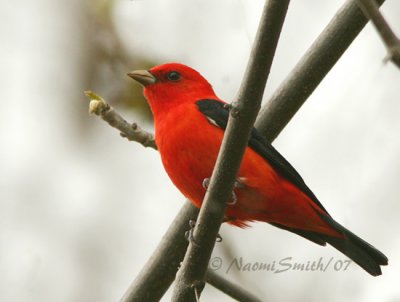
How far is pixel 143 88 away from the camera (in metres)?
5.67

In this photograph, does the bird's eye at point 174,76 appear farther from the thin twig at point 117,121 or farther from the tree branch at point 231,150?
the tree branch at point 231,150

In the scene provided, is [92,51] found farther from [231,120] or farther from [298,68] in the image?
[231,120]

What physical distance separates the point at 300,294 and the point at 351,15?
2705mm

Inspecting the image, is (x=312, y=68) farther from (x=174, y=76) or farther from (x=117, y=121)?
(x=174, y=76)

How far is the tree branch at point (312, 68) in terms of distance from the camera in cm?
421

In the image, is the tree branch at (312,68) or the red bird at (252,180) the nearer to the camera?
the tree branch at (312,68)

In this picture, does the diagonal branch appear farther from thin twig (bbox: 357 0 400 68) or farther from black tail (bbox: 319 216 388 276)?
thin twig (bbox: 357 0 400 68)

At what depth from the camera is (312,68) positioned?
14.0 ft

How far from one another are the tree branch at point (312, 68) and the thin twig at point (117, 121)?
2.64 ft

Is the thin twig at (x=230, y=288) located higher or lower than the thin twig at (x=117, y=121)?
lower

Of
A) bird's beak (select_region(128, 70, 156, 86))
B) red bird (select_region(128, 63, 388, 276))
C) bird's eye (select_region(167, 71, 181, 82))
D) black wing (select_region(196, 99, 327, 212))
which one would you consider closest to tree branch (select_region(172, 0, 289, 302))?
red bird (select_region(128, 63, 388, 276))

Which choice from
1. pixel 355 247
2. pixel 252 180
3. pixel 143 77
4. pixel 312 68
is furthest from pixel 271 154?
pixel 143 77

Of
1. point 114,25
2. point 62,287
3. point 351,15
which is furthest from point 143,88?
point 62,287

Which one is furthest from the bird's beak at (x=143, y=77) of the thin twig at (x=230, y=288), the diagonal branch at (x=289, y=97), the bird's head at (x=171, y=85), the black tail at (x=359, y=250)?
the thin twig at (x=230, y=288)
